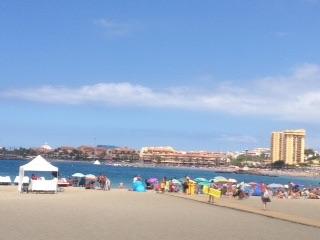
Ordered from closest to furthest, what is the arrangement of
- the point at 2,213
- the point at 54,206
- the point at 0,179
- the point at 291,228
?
the point at 291,228
the point at 2,213
the point at 54,206
the point at 0,179

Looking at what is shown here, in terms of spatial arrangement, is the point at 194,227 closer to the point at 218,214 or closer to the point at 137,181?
the point at 218,214

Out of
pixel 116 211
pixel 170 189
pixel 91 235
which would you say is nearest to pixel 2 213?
pixel 116 211

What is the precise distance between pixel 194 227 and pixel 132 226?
5.73ft

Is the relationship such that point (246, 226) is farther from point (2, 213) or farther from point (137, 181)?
point (137, 181)

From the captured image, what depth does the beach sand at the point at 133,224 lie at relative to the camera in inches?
571

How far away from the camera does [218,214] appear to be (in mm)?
21594

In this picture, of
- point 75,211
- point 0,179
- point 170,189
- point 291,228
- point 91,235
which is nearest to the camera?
point 91,235

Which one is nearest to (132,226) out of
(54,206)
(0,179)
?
(54,206)

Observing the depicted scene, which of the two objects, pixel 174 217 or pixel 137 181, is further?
pixel 137 181

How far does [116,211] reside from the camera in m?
21.2

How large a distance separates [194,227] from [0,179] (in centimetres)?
2839

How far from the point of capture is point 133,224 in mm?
16922

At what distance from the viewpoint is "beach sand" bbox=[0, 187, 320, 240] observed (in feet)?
47.6

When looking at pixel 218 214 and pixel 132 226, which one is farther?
pixel 218 214
